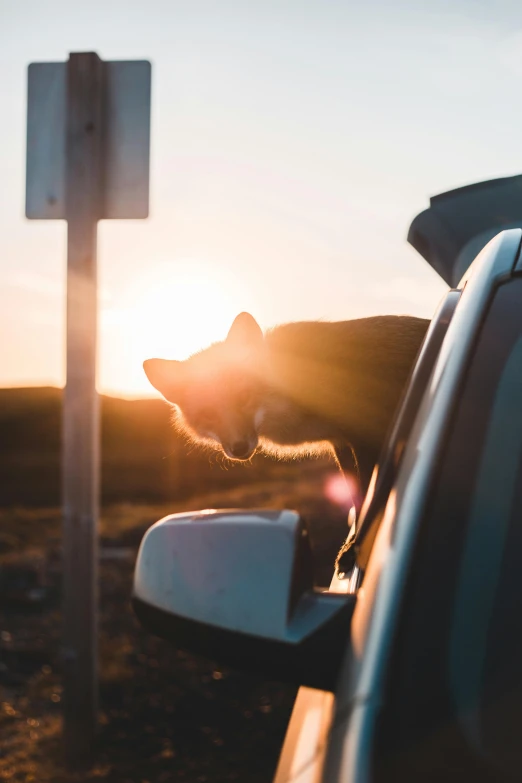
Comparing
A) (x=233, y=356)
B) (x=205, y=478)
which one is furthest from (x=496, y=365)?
(x=205, y=478)

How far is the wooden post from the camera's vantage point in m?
4.02

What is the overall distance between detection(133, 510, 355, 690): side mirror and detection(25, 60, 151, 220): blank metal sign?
117 inches

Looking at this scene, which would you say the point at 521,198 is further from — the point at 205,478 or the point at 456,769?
the point at 205,478

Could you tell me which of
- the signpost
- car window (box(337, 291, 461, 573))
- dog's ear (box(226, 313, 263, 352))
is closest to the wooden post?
the signpost

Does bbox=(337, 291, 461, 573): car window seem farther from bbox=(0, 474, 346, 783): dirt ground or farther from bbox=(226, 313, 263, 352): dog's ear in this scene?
bbox=(226, 313, 263, 352): dog's ear

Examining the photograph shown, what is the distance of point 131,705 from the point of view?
15.3ft

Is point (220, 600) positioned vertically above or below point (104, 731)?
above

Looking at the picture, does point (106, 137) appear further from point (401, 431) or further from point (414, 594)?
point (414, 594)

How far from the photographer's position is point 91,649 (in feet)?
13.6

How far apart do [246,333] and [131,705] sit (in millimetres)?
2047

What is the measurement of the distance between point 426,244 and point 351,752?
2.06 m

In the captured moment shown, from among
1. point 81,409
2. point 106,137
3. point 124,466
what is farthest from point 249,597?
point 124,466

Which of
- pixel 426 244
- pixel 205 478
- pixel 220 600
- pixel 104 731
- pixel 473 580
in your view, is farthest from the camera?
pixel 205 478

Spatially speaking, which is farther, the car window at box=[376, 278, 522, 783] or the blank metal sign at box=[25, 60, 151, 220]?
the blank metal sign at box=[25, 60, 151, 220]
